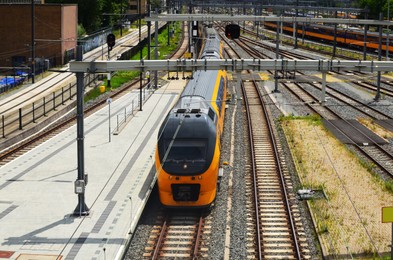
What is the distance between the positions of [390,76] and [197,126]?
117 ft

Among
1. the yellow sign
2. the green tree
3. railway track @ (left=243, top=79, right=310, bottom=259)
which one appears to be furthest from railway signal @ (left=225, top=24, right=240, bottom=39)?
the green tree

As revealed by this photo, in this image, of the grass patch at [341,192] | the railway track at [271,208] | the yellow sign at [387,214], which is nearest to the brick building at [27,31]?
the railway track at [271,208]

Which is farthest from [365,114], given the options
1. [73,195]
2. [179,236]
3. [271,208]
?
[179,236]

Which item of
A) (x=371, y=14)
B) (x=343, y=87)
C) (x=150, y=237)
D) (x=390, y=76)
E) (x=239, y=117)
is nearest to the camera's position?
(x=150, y=237)

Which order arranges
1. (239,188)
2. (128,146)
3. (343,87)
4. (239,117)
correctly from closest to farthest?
1. (239,188)
2. (128,146)
3. (239,117)
4. (343,87)

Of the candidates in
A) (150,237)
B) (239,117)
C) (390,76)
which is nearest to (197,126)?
(150,237)

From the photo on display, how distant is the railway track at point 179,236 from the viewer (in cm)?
1426

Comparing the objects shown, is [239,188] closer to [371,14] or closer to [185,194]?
[185,194]

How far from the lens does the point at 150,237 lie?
15.3 metres

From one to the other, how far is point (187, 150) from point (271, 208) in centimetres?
317

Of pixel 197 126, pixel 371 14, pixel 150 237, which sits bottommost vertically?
pixel 150 237

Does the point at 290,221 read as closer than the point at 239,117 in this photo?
Yes

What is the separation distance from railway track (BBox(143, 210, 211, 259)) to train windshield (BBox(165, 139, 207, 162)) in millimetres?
1715

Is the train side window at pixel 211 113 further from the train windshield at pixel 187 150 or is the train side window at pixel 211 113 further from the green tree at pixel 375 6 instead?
the green tree at pixel 375 6
